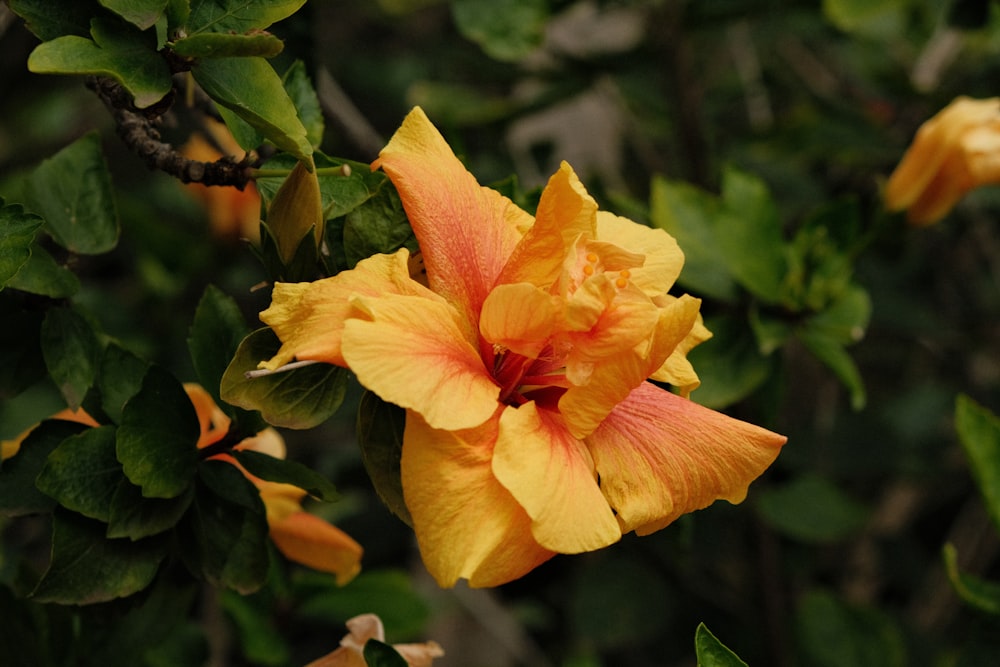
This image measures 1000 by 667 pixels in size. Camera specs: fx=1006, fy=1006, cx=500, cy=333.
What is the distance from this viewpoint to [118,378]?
90 cm

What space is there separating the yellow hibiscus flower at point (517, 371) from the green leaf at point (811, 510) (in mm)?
1066

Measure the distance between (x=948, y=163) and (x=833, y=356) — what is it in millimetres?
287

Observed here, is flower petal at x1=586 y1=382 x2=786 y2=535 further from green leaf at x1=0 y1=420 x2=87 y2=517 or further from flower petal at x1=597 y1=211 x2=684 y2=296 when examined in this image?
green leaf at x1=0 y1=420 x2=87 y2=517

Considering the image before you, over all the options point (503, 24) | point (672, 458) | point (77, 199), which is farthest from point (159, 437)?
point (503, 24)

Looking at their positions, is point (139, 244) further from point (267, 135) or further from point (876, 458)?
point (876, 458)

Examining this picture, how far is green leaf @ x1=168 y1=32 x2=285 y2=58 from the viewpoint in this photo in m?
0.68

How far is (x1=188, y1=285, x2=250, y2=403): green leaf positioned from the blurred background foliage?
11.3 inches

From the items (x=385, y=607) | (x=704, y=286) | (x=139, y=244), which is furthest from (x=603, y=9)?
(x=385, y=607)

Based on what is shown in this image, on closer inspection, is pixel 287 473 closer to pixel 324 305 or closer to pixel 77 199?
pixel 324 305

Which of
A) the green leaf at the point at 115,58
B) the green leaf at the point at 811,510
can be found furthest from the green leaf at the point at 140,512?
the green leaf at the point at 811,510

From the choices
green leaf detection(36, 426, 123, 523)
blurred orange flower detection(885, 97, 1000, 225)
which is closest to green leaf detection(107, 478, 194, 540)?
green leaf detection(36, 426, 123, 523)

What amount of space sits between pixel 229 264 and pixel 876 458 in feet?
4.25

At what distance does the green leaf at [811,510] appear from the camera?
5.74 ft

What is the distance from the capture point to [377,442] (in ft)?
2.37
